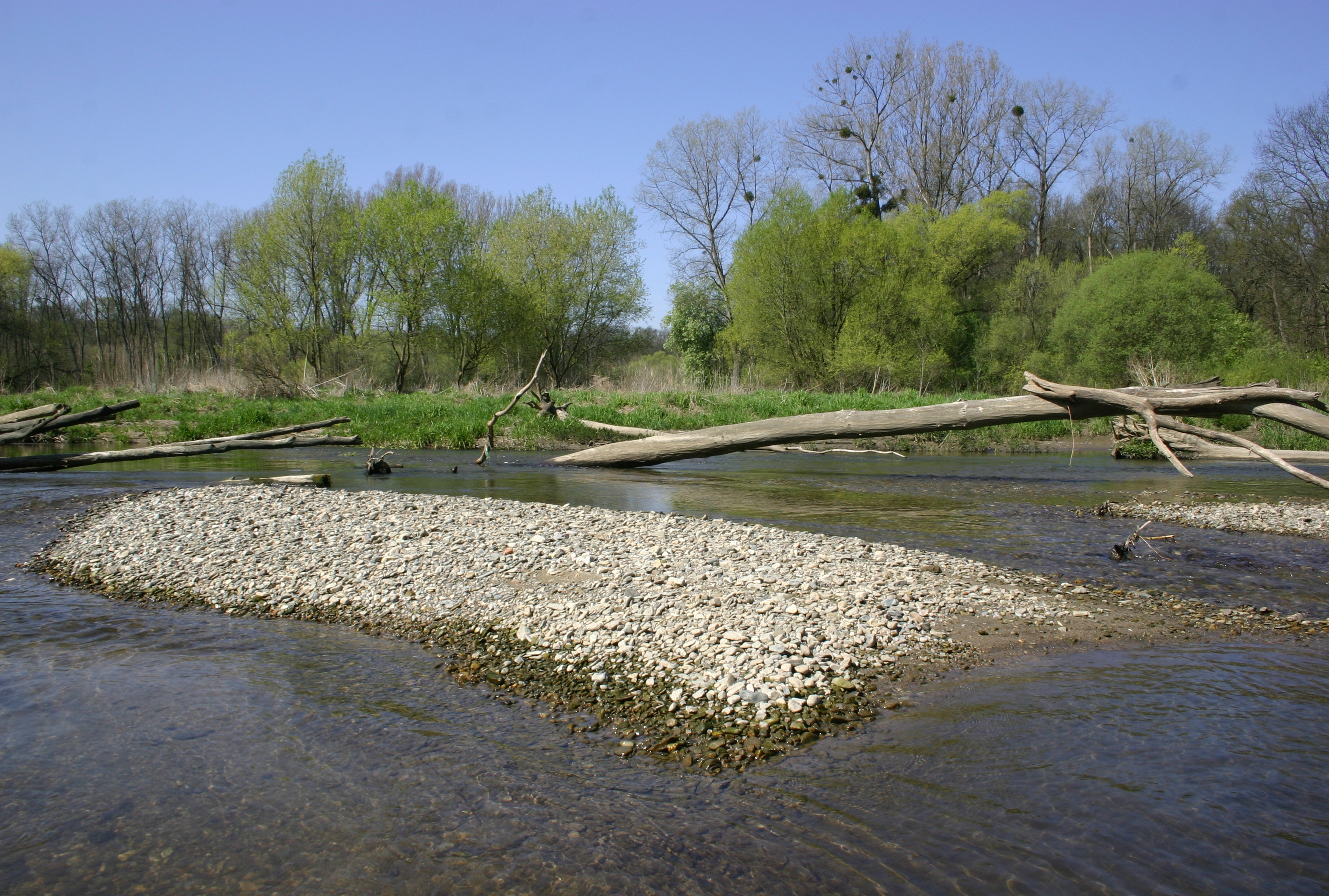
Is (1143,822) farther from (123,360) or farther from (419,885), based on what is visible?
(123,360)

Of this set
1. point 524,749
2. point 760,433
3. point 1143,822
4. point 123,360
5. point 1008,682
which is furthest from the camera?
point 123,360

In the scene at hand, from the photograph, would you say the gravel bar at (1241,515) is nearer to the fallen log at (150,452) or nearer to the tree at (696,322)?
the fallen log at (150,452)

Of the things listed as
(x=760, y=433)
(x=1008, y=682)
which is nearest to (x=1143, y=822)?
(x=1008, y=682)

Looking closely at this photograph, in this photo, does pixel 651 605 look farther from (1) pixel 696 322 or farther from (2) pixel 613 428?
(1) pixel 696 322

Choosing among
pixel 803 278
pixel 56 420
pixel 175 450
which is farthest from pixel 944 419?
pixel 803 278

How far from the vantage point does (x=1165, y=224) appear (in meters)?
45.5

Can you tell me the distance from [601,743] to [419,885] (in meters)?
1.29

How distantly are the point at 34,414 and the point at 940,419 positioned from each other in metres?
16.6

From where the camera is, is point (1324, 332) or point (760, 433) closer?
point (760, 433)

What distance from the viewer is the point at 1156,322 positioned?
3294cm

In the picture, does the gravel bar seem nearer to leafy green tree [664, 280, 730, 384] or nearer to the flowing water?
the flowing water

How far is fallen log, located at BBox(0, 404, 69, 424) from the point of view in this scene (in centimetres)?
1406

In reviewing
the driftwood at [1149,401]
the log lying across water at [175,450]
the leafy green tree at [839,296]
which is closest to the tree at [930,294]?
the leafy green tree at [839,296]

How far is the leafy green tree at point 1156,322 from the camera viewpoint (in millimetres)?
Result: 31766
